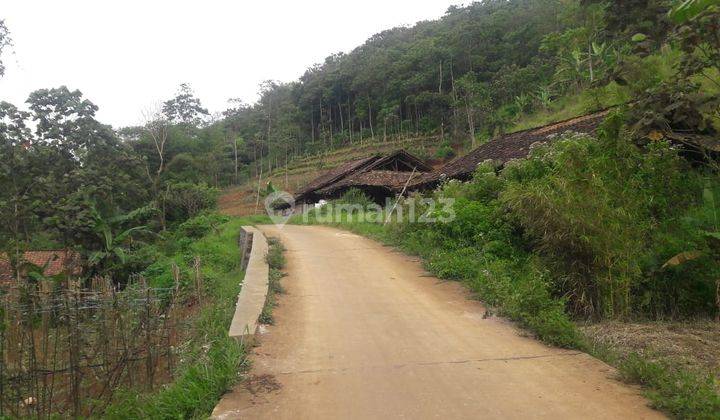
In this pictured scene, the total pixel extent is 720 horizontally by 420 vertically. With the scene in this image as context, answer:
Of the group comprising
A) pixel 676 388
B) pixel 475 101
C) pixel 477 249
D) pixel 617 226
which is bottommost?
pixel 676 388

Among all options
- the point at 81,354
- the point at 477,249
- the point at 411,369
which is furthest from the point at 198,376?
the point at 477,249

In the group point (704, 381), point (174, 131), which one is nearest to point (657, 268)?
point (704, 381)

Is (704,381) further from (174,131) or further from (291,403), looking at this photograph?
(174,131)

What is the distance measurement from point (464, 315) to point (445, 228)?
3891 mm

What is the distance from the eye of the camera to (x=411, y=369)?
4.60 m

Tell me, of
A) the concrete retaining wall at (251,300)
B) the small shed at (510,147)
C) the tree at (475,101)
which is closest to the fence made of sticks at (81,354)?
the concrete retaining wall at (251,300)

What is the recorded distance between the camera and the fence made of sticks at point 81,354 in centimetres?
507

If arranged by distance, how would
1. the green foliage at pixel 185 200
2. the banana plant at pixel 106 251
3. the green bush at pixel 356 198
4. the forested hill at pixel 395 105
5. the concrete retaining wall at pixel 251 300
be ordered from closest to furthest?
the concrete retaining wall at pixel 251 300, the forested hill at pixel 395 105, the banana plant at pixel 106 251, the green bush at pixel 356 198, the green foliage at pixel 185 200

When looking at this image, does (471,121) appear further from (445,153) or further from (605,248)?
(605,248)

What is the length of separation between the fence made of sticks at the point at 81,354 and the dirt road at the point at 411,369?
1309mm

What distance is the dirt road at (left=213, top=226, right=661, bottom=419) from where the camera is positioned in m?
3.79

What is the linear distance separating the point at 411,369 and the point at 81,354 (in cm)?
346

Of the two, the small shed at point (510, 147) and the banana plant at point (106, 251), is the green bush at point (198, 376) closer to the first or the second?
the banana plant at point (106, 251)

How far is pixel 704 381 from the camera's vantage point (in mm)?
3973
